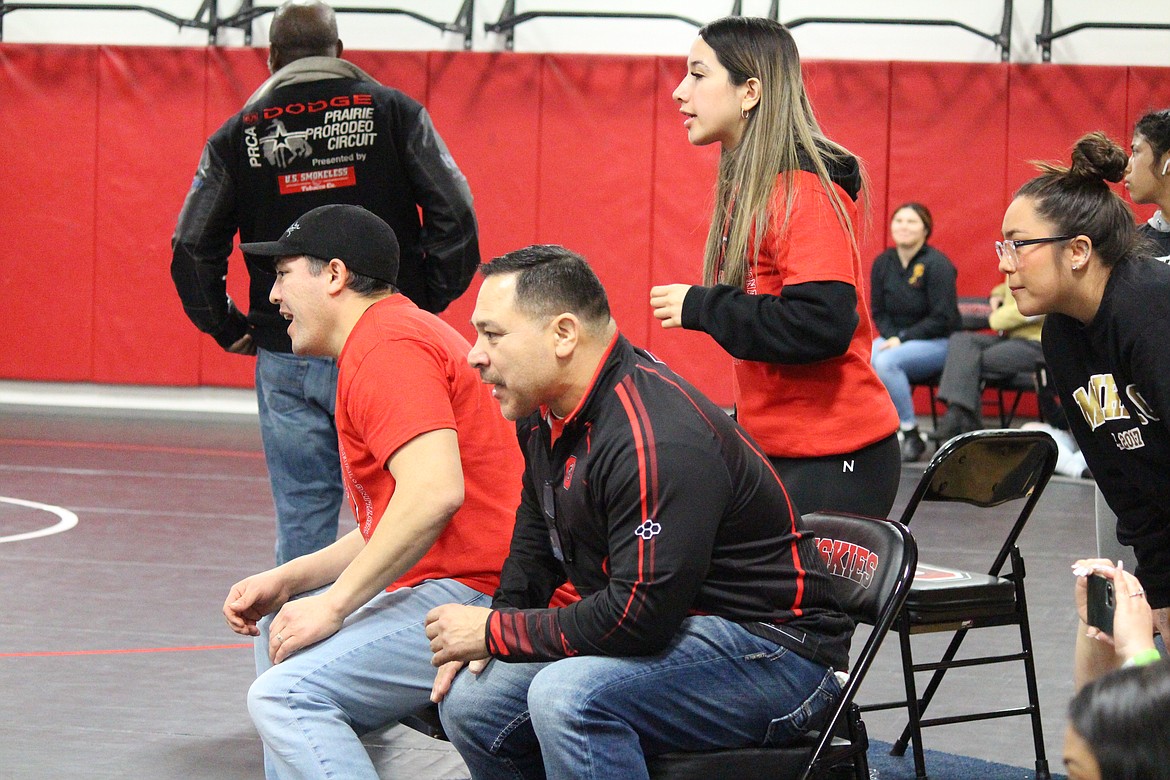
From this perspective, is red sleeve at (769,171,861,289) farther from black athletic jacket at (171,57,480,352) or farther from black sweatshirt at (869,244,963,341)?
black sweatshirt at (869,244,963,341)

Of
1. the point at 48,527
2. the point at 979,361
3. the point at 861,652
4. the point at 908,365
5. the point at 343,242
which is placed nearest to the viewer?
the point at 861,652

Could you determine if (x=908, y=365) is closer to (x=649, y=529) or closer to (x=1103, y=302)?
(x=1103, y=302)

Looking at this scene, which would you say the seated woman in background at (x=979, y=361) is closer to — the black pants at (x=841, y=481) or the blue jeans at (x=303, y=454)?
the blue jeans at (x=303, y=454)

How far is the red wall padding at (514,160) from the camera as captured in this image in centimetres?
969

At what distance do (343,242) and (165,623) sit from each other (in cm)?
231

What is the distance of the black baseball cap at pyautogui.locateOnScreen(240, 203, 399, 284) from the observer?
275cm

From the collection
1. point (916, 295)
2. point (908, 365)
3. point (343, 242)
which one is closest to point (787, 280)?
point (343, 242)

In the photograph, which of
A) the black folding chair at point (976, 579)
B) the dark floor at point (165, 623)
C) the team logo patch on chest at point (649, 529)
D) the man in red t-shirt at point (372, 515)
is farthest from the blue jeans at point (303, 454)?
the team logo patch on chest at point (649, 529)

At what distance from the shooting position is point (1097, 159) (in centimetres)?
262

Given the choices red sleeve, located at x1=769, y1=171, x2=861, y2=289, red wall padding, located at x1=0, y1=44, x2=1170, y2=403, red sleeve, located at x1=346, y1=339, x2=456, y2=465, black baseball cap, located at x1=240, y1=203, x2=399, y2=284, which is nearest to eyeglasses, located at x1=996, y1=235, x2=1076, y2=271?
red sleeve, located at x1=769, y1=171, x2=861, y2=289

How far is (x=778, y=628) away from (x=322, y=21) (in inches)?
95.3

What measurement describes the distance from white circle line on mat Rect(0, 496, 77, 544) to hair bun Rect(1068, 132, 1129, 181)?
15.5 feet

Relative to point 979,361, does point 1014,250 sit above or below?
above

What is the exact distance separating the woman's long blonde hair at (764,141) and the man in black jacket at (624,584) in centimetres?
47
